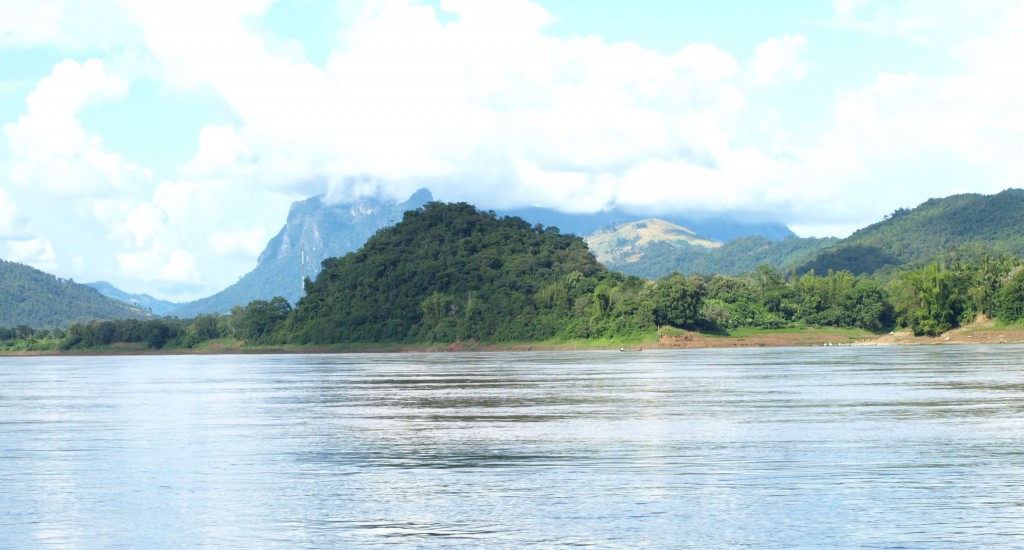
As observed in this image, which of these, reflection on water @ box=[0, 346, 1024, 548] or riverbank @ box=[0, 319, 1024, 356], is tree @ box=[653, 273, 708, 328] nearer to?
riverbank @ box=[0, 319, 1024, 356]

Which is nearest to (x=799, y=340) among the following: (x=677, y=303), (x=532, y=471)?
(x=677, y=303)

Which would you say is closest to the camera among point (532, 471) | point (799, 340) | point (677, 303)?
point (532, 471)

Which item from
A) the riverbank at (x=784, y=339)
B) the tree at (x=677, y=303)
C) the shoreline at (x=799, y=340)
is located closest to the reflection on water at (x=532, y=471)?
the shoreline at (x=799, y=340)

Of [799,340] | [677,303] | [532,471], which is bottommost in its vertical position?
[532,471]

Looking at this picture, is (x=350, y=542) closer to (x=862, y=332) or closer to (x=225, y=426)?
(x=225, y=426)

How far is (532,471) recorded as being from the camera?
30203 millimetres

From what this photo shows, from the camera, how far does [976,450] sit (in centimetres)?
3284

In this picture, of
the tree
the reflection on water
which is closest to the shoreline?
the tree

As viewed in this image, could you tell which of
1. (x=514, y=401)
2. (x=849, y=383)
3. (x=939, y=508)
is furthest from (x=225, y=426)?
(x=849, y=383)

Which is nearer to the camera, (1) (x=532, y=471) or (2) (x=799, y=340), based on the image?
(1) (x=532, y=471)

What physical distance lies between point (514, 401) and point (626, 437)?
18828 mm

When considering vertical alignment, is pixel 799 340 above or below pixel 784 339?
below

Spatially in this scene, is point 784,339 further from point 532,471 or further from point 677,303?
point 532,471

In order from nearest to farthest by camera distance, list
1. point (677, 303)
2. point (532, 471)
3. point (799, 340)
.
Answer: point (532, 471) → point (677, 303) → point (799, 340)
